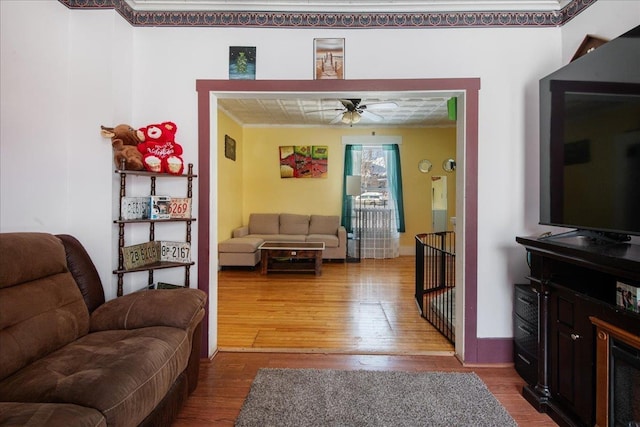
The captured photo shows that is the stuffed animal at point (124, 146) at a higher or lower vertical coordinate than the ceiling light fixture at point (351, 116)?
lower

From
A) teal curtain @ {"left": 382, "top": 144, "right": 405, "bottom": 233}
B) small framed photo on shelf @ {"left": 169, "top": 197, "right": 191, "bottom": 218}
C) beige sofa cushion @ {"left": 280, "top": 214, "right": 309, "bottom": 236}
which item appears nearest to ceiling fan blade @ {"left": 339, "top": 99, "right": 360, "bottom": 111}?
teal curtain @ {"left": 382, "top": 144, "right": 405, "bottom": 233}

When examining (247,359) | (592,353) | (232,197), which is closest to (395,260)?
(232,197)

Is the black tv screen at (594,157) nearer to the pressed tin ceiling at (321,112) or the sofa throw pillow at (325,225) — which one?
the pressed tin ceiling at (321,112)

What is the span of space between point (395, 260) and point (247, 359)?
4486 mm

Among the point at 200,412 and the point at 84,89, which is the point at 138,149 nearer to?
the point at 84,89

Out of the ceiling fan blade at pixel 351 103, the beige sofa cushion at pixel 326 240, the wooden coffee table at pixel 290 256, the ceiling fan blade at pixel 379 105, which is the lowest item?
the wooden coffee table at pixel 290 256

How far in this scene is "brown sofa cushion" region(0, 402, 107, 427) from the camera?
1016 millimetres

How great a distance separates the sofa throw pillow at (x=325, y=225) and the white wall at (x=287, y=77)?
402cm

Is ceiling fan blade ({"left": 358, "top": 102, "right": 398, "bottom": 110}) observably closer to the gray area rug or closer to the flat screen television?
the flat screen television

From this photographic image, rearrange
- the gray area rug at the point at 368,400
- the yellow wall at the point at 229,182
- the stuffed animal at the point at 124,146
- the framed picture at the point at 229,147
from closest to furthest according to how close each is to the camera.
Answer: the gray area rug at the point at 368,400
the stuffed animal at the point at 124,146
the yellow wall at the point at 229,182
the framed picture at the point at 229,147

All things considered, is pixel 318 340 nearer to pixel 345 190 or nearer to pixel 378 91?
pixel 378 91

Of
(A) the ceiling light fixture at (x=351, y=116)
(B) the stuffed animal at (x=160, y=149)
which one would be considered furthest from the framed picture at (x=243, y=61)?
(A) the ceiling light fixture at (x=351, y=116)

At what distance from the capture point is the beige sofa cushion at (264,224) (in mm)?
6449

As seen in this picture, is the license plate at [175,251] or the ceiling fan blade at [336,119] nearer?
the license plate at [175,251]
